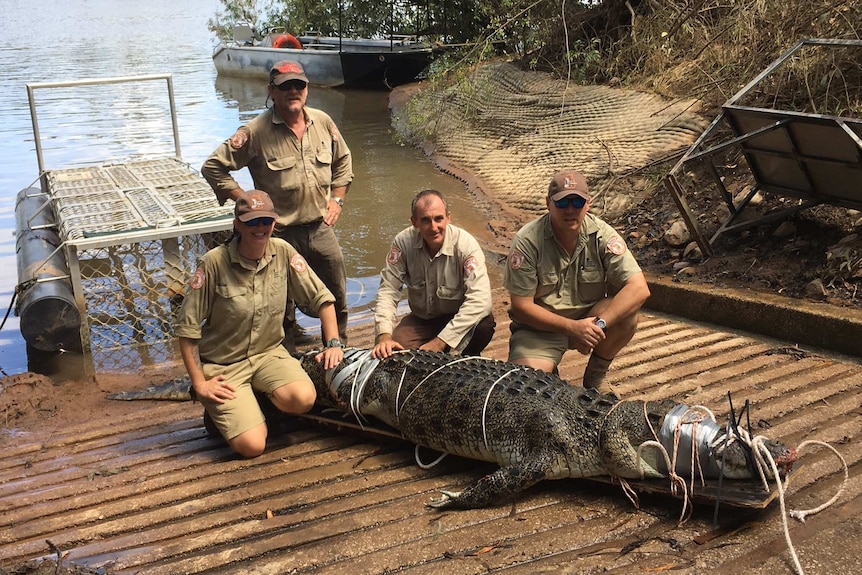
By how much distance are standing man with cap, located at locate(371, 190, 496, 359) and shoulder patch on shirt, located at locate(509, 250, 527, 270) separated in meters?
0.20

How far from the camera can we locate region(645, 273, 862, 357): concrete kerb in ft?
15.0

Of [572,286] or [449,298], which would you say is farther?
[449,298]

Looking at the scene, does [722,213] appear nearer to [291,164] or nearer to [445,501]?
[291,164]

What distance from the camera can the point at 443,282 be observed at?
4.27 m

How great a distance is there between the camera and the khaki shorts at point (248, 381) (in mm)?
3820

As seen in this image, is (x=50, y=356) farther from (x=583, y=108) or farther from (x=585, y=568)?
(x=583, y=108)

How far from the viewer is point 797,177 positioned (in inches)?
212

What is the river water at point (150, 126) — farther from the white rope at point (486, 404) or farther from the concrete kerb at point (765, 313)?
the white rope at point (486, 404)

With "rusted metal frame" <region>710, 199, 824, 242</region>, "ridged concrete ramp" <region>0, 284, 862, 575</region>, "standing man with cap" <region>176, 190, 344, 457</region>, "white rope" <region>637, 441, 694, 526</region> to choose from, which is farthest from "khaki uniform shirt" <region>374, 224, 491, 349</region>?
"rusted metal frame" <region>710, 199, 824, 242</region>

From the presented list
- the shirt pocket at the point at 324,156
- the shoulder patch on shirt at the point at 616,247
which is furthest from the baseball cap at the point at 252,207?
the shoulder patch on shirt at the point at 616,247

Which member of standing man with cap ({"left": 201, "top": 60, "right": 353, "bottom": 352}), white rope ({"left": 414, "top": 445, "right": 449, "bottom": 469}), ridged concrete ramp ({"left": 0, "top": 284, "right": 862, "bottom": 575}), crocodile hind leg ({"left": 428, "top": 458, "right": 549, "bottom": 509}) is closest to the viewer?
ridged concrete ramp ({"left": 0, "top": 284, "right": 862, "bottom": 575})

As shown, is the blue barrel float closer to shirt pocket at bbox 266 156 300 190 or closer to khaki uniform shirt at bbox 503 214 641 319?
shirt pocket at bbox 266 156 300 190

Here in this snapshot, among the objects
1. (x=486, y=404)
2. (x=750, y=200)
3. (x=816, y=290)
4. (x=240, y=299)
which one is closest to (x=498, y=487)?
(x=486, y=404)

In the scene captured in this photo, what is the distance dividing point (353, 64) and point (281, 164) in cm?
1447
